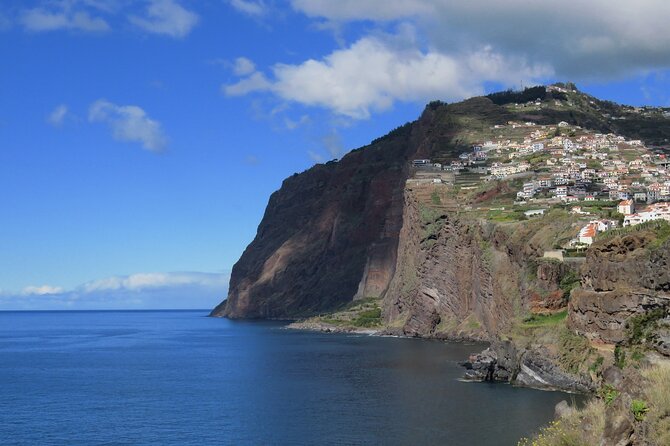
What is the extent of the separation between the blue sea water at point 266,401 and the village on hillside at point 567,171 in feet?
94.3

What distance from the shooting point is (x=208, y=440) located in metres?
47.6

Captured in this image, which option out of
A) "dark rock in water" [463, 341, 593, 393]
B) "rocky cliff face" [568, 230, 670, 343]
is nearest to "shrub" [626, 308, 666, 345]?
"rocky cliff face" [568, 230, 670, 343]

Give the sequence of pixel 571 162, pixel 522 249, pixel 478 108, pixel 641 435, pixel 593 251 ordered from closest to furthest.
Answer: pixel 641 435
pixel 593 251
pixel 522 249
pixel 571 162
pixel 478 108

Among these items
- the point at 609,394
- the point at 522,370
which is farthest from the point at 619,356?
the point at 609,394

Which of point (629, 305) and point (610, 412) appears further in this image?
point (629, 305)

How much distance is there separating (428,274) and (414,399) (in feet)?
232

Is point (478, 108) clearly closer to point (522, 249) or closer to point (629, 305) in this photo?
Answer: point (522, 249)

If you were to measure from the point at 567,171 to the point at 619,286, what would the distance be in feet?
276

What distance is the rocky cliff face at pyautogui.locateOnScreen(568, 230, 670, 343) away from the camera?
56188 millimetres

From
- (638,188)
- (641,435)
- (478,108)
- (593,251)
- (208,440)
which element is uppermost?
(478,108)

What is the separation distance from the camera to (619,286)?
59.7m

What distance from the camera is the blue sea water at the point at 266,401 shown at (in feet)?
158

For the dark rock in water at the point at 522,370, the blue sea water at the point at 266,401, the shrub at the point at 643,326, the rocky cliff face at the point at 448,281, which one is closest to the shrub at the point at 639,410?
the blue sea water at the point at 266,401

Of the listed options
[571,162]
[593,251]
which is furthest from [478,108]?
[593,251]
